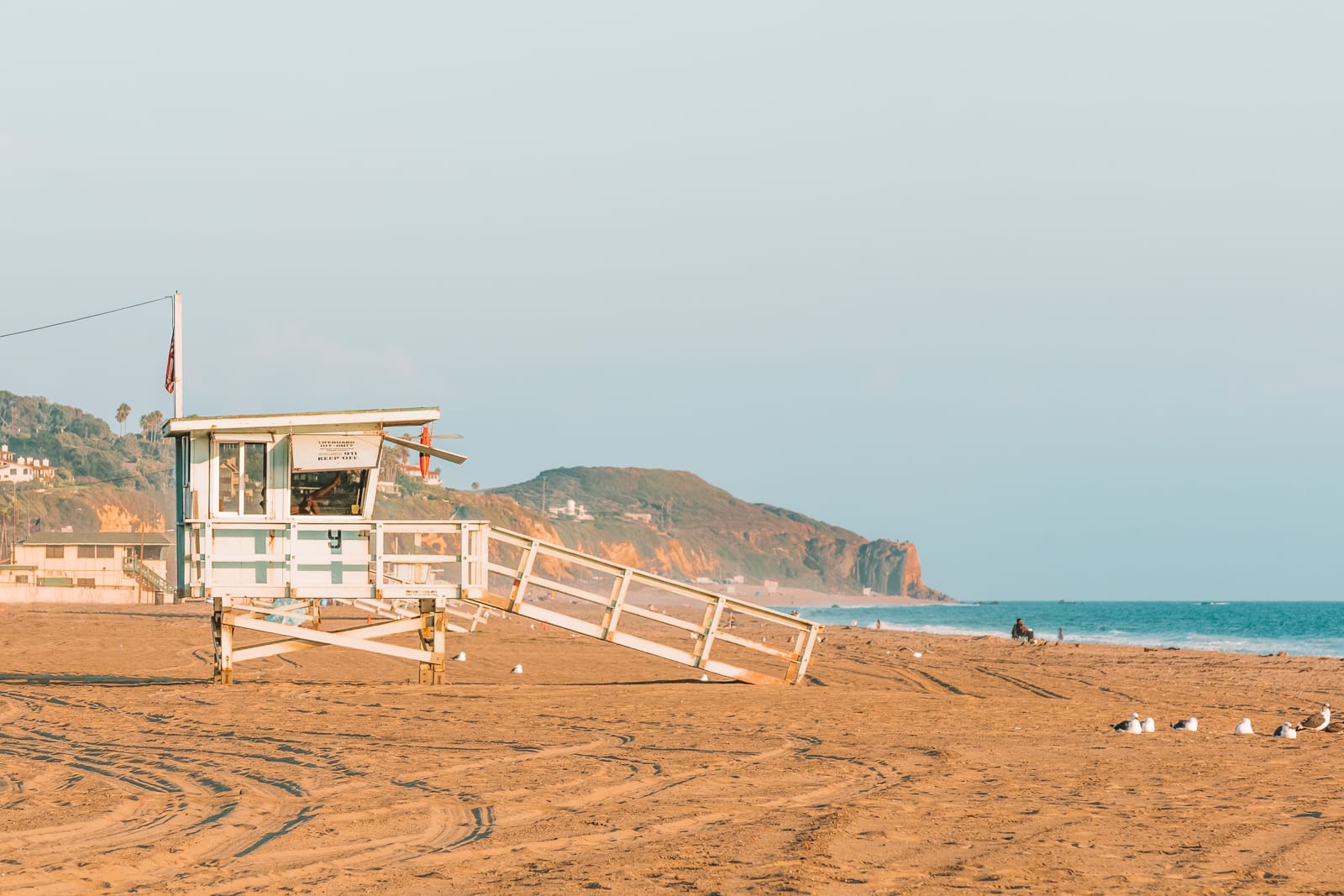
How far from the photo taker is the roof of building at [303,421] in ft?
60.3

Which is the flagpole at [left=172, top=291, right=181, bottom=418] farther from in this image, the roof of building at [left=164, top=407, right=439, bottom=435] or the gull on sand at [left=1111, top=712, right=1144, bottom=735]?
the gull on sand at [left=1111, top=712, right=1144, bottom=735]

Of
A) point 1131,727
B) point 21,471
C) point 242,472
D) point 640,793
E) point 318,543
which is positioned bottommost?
point 1131,727

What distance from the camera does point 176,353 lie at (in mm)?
20266

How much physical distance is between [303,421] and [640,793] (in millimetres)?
11290

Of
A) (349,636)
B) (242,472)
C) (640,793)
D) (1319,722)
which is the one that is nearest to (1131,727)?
(1319,722)

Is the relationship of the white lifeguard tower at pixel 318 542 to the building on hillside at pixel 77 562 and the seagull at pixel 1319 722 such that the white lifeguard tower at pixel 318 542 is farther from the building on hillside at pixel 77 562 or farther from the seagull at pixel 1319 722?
the building on hillside at pixel 77 562

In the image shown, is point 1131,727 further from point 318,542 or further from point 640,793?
point 318,542

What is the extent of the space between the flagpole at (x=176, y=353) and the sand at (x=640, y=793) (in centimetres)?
438

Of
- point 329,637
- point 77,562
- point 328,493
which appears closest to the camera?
point 329,637

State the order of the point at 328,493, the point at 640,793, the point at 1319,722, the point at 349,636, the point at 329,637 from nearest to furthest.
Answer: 1. the point at 640,793
2. the point at 1319,722
3. the point at 329,637
4. the point at 349,636
5. the point at 328,493

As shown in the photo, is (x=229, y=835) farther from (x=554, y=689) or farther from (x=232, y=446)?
(x=232, y=446)

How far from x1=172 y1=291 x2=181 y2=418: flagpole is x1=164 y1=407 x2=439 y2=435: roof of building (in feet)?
3.36

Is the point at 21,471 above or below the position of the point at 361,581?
above

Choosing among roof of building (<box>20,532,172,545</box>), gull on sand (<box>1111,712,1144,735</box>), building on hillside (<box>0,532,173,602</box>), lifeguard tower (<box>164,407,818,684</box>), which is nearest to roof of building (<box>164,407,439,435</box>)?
lifeguard tower (<box>164,407,818,684</box>)
